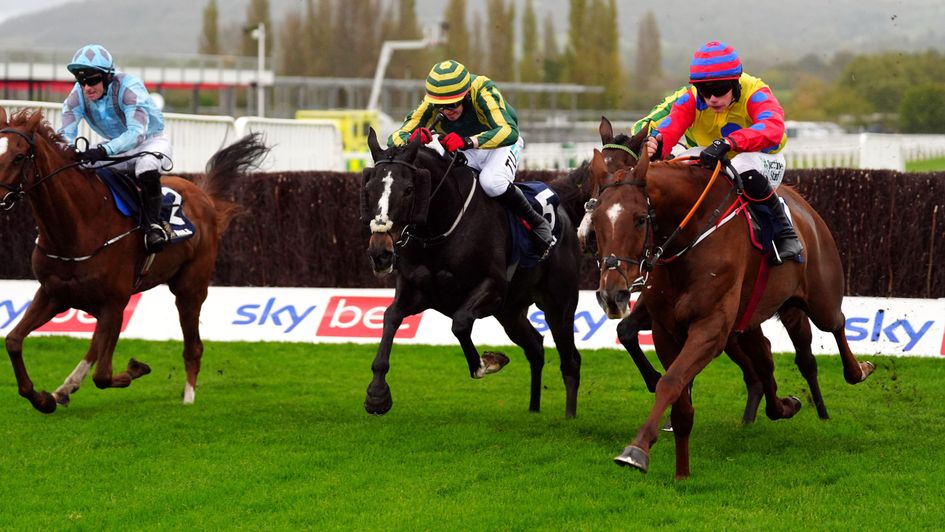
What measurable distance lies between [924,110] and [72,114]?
26.1 metres

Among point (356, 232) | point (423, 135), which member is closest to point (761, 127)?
point (423, 135)

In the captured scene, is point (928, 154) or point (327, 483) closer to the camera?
point (327, 483)

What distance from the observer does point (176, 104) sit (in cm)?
6900

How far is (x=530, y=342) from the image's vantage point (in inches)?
320

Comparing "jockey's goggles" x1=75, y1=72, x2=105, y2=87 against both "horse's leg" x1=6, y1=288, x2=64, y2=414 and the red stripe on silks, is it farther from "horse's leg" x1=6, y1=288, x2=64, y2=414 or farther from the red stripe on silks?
the red stripe on silks

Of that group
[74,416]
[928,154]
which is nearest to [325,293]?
[74,416]

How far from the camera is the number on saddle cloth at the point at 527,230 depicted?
750 centimetres

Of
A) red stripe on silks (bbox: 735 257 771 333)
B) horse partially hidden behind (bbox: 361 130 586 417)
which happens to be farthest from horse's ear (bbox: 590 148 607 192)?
horse partially hidden behind (bbox: 361 130 586 417)

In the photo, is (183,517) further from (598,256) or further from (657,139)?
(657,139)

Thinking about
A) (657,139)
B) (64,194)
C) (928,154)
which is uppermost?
(657,139)

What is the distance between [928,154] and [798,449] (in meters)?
20.4

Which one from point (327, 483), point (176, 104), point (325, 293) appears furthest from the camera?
point (176, 104)

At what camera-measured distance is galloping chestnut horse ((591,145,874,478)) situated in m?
5.39

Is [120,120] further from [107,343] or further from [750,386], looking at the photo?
[750,386]
